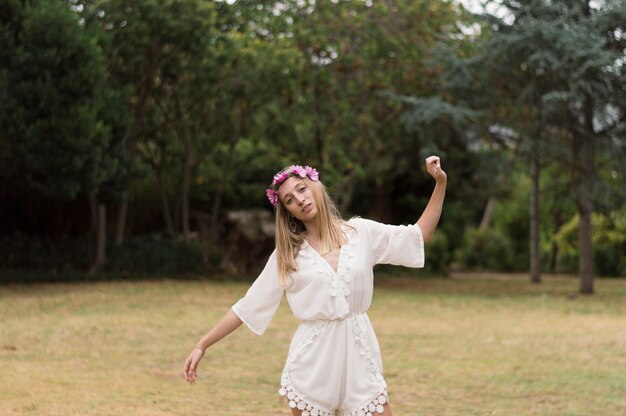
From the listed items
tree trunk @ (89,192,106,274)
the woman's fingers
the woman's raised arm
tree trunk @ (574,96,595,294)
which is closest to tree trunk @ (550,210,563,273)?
tree trunk @ (574,96,595,294)

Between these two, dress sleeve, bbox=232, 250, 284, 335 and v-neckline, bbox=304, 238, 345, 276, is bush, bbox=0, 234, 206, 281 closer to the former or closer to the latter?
dress sleeve, bbox=232, 250, 284, 335

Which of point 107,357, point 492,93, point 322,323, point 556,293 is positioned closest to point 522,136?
point 492,93

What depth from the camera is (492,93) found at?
2083cm

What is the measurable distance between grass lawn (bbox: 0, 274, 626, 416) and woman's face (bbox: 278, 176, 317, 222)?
299cm

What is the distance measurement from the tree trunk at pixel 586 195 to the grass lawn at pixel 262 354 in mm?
1786

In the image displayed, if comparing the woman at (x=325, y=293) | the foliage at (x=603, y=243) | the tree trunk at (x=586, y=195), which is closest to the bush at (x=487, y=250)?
the foliage at (x=603, y=243)

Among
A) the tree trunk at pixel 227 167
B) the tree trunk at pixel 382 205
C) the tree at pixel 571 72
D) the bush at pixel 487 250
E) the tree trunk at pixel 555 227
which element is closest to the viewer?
the tree at pixel 571 72

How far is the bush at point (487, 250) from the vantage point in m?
29.8

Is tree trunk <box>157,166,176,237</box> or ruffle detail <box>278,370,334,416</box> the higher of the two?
tree trunk <box>157,166,176,237</box>

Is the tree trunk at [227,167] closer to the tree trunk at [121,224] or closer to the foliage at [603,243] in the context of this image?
the tree trunk at [121,224]

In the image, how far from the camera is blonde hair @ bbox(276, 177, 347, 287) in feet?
13.3

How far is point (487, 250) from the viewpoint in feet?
99.0

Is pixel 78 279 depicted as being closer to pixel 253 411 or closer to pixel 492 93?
pixel 492 93

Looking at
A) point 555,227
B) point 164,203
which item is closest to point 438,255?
point 555,227
